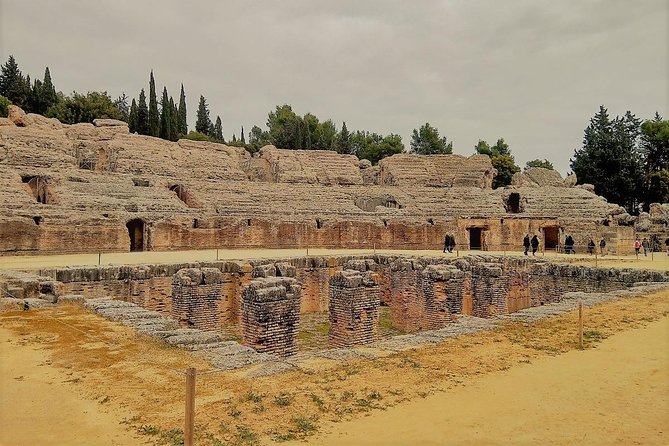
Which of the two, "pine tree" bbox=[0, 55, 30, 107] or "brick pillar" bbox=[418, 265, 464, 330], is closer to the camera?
"brick pillar" bbox=[418, 265, 464, 330]

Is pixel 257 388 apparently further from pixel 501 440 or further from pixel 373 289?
pixel 373 289

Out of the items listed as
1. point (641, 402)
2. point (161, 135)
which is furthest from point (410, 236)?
Answer: point (161, 135)

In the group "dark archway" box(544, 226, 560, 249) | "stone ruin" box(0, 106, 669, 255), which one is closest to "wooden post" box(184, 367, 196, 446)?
"stone ruin" box(0, 106, 669, 255)

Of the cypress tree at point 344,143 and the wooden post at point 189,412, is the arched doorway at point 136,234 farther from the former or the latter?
the cypress tree at point 344,143

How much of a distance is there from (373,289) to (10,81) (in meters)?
52.5

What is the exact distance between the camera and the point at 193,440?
4.17m

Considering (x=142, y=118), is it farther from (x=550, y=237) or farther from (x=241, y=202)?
(x=550, y=237)

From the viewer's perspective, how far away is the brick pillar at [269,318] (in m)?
9.08

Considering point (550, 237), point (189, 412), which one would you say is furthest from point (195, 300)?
point (550, 237)

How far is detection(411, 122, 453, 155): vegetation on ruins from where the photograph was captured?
66.9 metres

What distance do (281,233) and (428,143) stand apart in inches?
1743

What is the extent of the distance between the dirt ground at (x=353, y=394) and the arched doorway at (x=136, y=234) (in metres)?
17.6

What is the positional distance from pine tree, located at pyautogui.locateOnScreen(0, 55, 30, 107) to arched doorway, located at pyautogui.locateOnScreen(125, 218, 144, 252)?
32.9m

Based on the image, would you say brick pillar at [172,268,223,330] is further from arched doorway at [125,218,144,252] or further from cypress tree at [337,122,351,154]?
cypress tree at [337,122,351,154]
